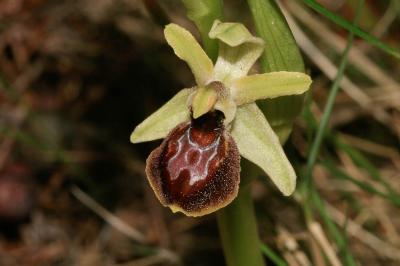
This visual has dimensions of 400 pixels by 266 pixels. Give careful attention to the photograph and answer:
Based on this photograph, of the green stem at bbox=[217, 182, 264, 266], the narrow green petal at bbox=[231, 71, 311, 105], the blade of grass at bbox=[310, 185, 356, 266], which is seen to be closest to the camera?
the narrow green petal at bbox=[231, 71, 311, 105]

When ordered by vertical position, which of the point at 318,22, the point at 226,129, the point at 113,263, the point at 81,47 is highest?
the point at 226,129

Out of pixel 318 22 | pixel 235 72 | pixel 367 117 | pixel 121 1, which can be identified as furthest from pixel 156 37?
pixel 235 72

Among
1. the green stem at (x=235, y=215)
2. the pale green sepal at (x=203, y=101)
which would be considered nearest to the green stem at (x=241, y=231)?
the green stem at (x=235, y=215)

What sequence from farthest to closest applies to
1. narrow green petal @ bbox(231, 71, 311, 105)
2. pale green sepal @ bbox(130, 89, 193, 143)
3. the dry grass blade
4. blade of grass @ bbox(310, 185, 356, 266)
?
the dry grass blade → blade of grass @ bbox(310, 185, 356, 266) → pale green sepal @ bbox(130, 89, 193, 143) → narrow green petal @ bbox(231, 71, 311, 105)

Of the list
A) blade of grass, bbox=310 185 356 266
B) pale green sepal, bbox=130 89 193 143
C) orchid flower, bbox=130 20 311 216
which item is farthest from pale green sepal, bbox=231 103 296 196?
blade of grass, bbox=310 185 356 266

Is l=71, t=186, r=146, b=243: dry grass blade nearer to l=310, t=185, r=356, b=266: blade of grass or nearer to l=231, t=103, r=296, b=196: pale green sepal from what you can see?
l=310, t=185, r=356, b=266: blade of grass

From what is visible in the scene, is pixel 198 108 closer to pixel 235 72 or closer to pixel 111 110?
pixel 235 72
